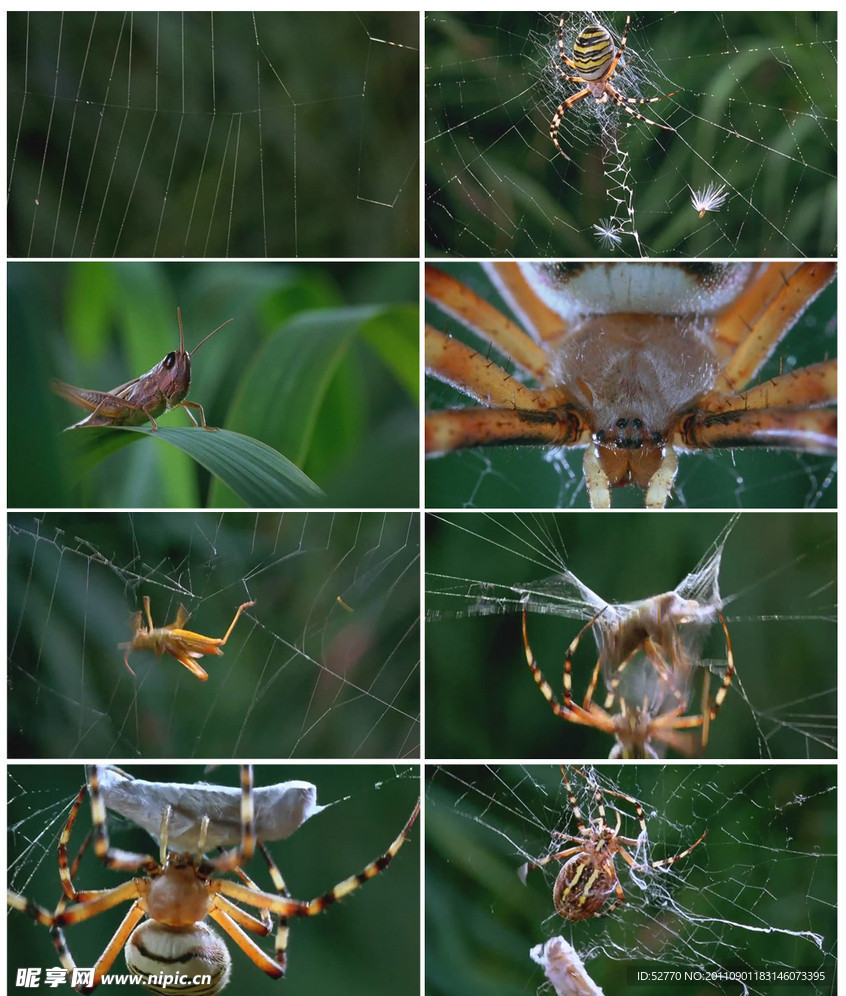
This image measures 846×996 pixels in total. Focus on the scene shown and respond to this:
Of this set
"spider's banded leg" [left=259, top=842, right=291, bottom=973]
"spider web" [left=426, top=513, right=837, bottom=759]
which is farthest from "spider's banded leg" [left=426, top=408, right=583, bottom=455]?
"spider's banded leg" [left=259, top=842, right=291, bottom=973]

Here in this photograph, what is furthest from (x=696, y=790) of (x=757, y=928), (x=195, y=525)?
(x=195, y=525)

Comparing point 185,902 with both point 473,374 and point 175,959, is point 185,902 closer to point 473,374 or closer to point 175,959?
point 175,959

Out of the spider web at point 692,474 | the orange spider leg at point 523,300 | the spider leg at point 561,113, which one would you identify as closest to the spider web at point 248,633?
the spider web at point 692,474

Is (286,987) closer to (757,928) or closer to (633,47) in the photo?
(757,928)

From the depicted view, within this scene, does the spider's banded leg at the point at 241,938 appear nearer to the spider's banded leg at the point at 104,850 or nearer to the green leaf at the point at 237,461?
the spider's banded leg at the point at 104,850

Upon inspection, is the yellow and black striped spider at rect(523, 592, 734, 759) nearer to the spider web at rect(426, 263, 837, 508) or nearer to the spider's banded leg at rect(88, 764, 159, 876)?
the spider web at rect(426, 263, 837, 508)
